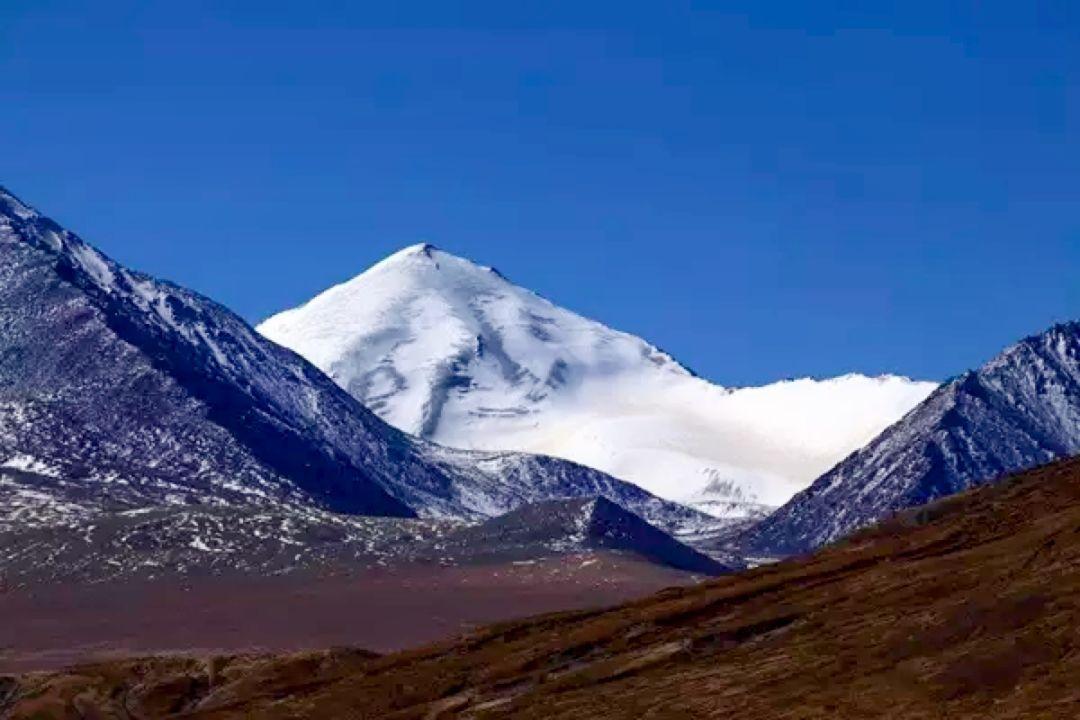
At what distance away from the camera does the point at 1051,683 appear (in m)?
148

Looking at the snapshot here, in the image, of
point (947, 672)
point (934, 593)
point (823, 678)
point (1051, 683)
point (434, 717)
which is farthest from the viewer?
Result: point (434, 717)

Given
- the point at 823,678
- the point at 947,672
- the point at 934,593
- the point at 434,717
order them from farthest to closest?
the point at 434,717
the point at 934,593
the point at 823,678
the point at 947,672

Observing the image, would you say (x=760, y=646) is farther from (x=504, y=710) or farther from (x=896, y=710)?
(x=896, y=710)

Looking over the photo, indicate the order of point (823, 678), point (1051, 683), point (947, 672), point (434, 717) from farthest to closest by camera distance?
point (434, 717) < point (823, 678) < point (947, 672) < point (1051, 683)

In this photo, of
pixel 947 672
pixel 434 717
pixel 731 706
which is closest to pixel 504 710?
pixel 434 717

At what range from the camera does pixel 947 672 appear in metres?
158

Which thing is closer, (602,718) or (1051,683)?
(1051,683)

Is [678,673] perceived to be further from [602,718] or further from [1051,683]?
[1051,683]

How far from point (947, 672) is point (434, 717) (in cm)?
5522

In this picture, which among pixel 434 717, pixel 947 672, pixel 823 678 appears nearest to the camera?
pixel 947 672

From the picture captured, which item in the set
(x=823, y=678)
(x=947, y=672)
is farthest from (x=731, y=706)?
(x=947, y=672)

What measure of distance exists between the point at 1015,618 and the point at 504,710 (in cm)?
4582

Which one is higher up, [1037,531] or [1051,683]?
[1037,531]

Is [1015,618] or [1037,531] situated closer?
→ [1015,618]
